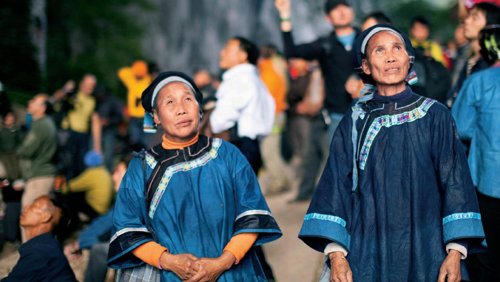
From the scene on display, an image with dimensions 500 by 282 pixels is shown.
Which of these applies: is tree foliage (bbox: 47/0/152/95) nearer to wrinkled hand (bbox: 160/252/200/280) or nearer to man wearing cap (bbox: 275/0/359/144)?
man wearing cap (bbox: 275/0/359/144)

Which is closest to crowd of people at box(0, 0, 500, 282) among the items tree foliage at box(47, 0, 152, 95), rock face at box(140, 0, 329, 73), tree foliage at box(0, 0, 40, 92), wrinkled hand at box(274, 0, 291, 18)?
wrinkled hand at box(274, 0, 291, 18)

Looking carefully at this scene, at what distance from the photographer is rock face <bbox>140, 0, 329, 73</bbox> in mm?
29422

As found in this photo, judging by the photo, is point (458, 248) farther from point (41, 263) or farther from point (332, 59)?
point (332, 59)

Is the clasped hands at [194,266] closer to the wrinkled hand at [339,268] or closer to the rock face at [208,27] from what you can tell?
the wrinkled hand at [339,268]

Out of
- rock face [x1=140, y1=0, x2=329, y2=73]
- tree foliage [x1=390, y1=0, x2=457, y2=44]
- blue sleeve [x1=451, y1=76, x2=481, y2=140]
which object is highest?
tree foliage [x1=390, y1=0, x2=457, y2=44]

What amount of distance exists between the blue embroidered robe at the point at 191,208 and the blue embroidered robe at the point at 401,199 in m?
0.33

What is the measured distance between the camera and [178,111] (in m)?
4.05

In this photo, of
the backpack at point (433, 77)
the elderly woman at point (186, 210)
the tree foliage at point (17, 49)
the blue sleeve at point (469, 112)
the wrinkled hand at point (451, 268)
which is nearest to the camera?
the wrinkled hand at point (451, 268)

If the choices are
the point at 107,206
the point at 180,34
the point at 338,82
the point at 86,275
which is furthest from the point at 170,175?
the point at 180,34

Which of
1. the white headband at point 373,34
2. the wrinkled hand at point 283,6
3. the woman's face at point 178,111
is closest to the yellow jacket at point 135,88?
the wrinkled hand at point 283,6

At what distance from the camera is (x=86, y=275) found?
6090 mm

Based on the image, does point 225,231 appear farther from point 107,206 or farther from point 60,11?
point 60,11

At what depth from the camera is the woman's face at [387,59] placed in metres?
3.96

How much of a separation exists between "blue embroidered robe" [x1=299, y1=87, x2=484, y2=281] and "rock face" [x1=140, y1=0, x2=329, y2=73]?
2544 cm
